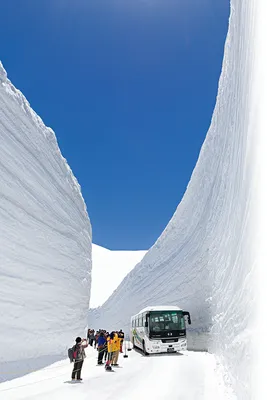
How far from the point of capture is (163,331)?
52.9ft

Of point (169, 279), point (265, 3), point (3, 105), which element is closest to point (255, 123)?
point (265, 3)

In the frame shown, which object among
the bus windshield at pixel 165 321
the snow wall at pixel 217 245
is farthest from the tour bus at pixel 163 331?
the snow wall at pixel 217 245

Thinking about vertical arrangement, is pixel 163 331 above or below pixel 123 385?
above

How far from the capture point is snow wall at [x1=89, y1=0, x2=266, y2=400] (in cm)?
639

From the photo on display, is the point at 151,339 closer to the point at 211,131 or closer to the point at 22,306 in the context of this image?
the point at 22,306

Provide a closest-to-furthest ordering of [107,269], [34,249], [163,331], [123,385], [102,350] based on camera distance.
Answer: [123,385], [102,350], [34,249], [163,331], [107,269]

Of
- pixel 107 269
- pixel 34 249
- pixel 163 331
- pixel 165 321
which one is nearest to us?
pixel 34 249

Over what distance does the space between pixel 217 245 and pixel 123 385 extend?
9068 millimetres

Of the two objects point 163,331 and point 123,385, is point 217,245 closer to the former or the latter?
point 163,331

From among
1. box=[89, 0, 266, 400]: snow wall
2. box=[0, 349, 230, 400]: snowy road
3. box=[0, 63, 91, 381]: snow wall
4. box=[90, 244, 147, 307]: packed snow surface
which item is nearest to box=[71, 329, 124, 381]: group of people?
box=[0, 349, 230, 400]: snowy road

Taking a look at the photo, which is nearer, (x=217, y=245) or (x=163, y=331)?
(x=163, y=331)

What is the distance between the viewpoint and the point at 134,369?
455 inches

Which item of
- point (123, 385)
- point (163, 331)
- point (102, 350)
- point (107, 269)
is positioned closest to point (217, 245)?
point (163, 331)

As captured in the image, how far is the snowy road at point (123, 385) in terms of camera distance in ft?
23.8
